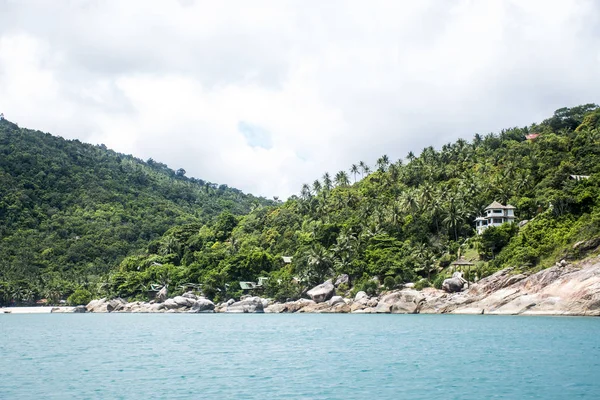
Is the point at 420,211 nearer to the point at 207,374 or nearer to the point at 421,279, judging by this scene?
the point at 421,279

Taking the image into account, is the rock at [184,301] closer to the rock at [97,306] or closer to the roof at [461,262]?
the rock at [97,306]

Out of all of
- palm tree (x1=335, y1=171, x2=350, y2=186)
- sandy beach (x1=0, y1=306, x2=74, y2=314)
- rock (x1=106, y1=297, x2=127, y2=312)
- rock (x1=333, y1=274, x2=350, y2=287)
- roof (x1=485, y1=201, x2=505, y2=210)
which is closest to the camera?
roof (x1=485, y1=201, x2=505, y2=210)

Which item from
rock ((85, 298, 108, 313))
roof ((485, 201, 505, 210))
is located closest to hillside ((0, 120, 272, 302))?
rock ((85, 298, 108, 313))

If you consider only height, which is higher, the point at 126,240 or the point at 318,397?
the point at 126,240

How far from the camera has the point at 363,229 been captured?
108375 millimetres

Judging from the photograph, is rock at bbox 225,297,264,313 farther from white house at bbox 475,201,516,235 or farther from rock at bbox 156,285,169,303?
white house at bbox 475,201,516,235

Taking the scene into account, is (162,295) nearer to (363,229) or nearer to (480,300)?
(363,229)

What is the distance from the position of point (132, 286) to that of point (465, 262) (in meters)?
69.1

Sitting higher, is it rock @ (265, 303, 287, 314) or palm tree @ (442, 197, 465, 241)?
palm tree @ (442, 197, 465, 241)

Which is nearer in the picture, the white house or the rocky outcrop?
the rocky outcrop

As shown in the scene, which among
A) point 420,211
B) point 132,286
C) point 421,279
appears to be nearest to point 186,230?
point 132,286

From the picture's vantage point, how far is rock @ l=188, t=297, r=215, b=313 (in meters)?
99.2

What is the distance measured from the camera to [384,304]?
8131 centimetres

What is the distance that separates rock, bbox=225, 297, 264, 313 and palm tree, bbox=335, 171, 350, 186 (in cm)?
7197
